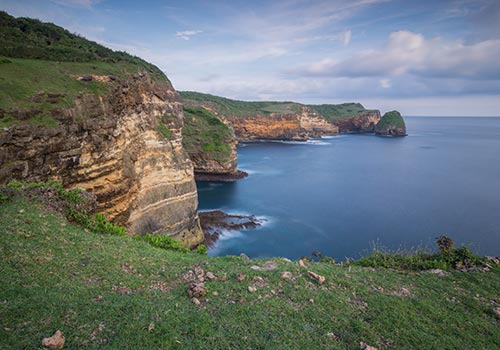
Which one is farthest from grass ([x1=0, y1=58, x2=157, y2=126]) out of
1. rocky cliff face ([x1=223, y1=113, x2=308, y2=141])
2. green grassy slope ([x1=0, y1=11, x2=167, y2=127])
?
rocky cliff face ([x1=223, y1=113, x2=308, y2=141])

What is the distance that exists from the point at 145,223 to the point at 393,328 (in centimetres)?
1898

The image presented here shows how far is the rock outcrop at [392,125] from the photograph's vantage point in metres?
126

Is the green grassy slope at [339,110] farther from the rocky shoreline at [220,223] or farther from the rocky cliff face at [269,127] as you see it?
the rocky shoreline at [220,223]

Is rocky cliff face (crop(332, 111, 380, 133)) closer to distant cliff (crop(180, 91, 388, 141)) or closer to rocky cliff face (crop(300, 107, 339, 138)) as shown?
distant cliff (crop(180, 91, 388, 141))

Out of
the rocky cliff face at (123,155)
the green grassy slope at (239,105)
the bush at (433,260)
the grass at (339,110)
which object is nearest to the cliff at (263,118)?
the green grassy slope at (239,105)

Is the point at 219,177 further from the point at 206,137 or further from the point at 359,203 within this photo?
the point at 359,203

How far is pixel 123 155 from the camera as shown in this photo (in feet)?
64.4

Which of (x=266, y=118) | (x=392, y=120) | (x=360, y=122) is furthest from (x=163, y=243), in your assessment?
(x=360, y=122)

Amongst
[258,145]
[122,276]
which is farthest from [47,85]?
[258,145]

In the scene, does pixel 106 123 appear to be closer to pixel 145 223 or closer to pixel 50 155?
pixel 50 155

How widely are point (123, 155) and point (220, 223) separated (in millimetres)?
15887

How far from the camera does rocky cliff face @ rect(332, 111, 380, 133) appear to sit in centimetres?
13862

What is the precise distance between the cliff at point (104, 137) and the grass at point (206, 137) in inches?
1000

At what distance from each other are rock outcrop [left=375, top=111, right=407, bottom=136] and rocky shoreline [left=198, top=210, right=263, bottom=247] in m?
112
